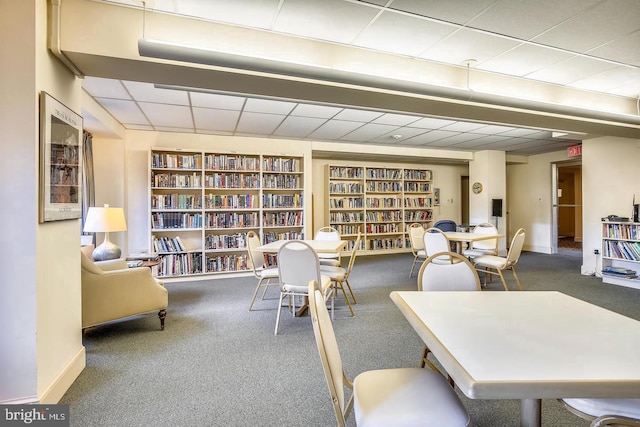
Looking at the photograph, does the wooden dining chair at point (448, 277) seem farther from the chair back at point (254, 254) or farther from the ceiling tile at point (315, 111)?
the ceiling tile at point (315, 111)

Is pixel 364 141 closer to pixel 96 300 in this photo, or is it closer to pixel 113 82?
pixel 113 82

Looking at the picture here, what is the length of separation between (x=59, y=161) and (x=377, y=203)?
634cm

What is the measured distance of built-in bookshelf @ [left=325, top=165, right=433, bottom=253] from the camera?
7121 mm

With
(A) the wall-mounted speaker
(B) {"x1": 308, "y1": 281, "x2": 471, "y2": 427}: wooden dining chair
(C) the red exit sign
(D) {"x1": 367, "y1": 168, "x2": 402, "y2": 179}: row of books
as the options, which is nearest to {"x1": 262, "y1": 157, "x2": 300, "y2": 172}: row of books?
(D) {"x1": 367, "y1": 168, "x2": 402, "y2": 179}: row of books

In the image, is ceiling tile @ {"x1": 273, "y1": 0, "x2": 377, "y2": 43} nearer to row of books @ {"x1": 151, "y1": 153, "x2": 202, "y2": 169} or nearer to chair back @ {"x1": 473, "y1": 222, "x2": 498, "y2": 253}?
row of books @ {"x1": 151, "y1": 153, "x2": 202, "y2": 169}

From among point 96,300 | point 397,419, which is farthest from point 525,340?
point 96,300

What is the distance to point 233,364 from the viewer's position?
228 centimetres

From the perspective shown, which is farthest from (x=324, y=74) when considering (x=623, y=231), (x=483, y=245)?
(x=623, y=231)

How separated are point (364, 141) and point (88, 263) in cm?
516

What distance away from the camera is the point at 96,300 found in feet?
8.68

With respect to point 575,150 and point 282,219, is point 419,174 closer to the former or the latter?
point 575,150

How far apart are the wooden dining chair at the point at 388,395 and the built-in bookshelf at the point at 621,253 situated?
5.27 m

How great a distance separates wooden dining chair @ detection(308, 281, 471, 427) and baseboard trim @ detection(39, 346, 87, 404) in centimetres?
186

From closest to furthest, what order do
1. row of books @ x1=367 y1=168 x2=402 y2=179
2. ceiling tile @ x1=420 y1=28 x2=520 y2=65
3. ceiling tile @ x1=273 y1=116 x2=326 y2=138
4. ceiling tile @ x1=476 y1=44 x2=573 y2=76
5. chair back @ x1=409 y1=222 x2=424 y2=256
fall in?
ceiling tile @ x1=420 y1=28 x2=520 y2=65
ceiling tile @ x1=476 y1=44 x2=573 y2=76
ceiling tile @ x1=273 y1=116 x2=326 y2=138
chair back @ x1=409 y1=222 x2=424 y2=256
row of books @ x1=367 y1=168 x2=402 y2=179
